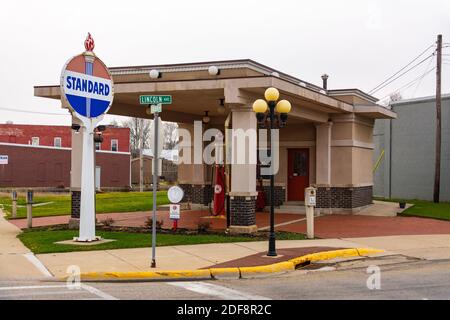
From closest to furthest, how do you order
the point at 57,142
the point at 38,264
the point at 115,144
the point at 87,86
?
1. the point at 38,264
2. the point at 87,86
3. the point at 57,142
4. the point at 115,144

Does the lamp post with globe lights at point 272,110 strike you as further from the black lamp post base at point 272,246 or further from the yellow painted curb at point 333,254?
the yellow painted curb at point 333,254

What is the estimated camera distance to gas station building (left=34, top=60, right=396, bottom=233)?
51.6 feet

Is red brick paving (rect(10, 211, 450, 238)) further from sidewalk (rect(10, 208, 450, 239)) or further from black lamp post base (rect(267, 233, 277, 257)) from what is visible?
black lamp post base (rect(267, 233, 277, 257))

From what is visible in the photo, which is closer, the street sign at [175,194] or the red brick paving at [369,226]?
the street sign at [175,194]

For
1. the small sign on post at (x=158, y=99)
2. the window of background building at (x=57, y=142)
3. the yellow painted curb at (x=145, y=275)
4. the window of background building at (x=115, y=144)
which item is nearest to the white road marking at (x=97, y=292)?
the yellow painted curb at (x=145, y=275)

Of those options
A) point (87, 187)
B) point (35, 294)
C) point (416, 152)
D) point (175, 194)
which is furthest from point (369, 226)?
point (416, 152)

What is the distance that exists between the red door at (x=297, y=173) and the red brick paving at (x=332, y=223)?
1919mm

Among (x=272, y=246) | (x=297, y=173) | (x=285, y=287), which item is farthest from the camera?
(x=297, y=173)

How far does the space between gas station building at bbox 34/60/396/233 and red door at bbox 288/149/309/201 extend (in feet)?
0.13

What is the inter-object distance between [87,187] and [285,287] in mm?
6848

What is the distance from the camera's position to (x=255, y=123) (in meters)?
16.0

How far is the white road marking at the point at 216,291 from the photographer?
8.39 metres

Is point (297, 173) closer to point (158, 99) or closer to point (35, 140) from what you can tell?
point (158, 99)
